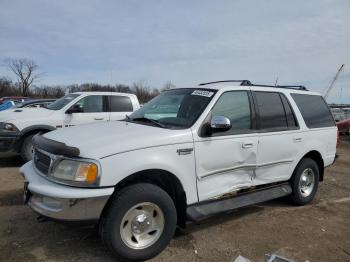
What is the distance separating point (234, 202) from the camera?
4.53 meters

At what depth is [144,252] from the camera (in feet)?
12.1

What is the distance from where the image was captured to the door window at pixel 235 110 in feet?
14.8

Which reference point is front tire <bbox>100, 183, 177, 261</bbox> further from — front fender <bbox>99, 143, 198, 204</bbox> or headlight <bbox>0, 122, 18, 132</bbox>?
headlight <bbox>0, 122, 18, 132</bbox>

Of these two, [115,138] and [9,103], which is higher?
[115,138]

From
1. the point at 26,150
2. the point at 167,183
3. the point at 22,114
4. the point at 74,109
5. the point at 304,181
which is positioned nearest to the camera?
the point at 167,183

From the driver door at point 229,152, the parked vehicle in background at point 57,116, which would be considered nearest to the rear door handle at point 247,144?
the driver door at point 229,152

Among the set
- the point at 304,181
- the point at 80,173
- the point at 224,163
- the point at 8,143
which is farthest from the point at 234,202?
the point at 8,143

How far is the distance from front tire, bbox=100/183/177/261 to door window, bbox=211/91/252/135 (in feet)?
3.96

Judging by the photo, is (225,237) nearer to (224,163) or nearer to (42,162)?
(224,163)

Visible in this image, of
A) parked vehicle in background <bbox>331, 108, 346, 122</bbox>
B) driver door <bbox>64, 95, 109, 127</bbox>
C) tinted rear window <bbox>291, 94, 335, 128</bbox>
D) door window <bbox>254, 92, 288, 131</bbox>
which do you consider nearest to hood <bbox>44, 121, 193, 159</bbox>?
door window <bbox>254, 92, 288, 131</bbox>

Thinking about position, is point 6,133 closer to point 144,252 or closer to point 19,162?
point 19,162

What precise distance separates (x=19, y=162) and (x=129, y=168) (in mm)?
6185

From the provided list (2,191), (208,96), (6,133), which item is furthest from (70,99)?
(208,96)

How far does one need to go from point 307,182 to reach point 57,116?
19.3ft
